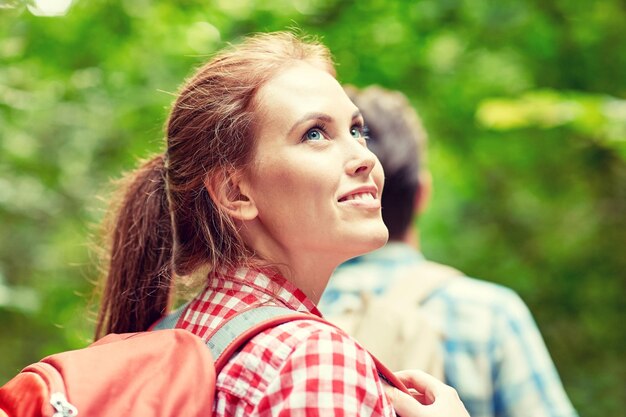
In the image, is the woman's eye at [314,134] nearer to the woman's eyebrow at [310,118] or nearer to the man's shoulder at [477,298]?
the woman's eyebrow at [310,118]

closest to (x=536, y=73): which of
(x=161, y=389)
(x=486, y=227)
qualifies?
(x=486, y=227)

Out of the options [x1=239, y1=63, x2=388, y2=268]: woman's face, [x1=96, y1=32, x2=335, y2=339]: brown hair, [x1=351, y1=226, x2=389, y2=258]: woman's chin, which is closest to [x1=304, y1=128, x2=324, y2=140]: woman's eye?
[x1=239, y1=63, x2=388, y2=268]: woman's face

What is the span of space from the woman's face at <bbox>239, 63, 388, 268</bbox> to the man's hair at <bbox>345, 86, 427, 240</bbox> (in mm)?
1541

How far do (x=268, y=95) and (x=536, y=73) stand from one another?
4732 mm

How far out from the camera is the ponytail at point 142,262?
1933mm

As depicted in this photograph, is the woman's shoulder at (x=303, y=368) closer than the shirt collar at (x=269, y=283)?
Yes

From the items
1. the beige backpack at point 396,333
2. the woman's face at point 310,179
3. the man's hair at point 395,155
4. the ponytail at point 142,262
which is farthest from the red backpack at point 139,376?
the man's hair at point 395,155

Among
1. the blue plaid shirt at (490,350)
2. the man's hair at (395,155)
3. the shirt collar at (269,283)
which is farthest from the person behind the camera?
the man's hair at (395,155)

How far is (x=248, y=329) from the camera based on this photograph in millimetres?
1435

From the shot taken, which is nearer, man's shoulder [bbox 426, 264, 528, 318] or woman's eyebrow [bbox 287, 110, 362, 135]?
woman's eyebrow [bbox 287, 110, 362, 135]

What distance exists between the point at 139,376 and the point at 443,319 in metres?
1.76

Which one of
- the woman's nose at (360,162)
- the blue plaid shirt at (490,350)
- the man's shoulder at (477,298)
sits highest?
the woman's nose at (360,162)

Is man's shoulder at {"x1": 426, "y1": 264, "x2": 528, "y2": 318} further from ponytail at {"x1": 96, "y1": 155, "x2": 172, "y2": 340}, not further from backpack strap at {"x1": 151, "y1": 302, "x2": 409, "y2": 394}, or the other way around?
backpack strap at {"x1": 151, "y1": 302, "x2": 409, "y2": 394}

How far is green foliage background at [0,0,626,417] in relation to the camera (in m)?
4.30
